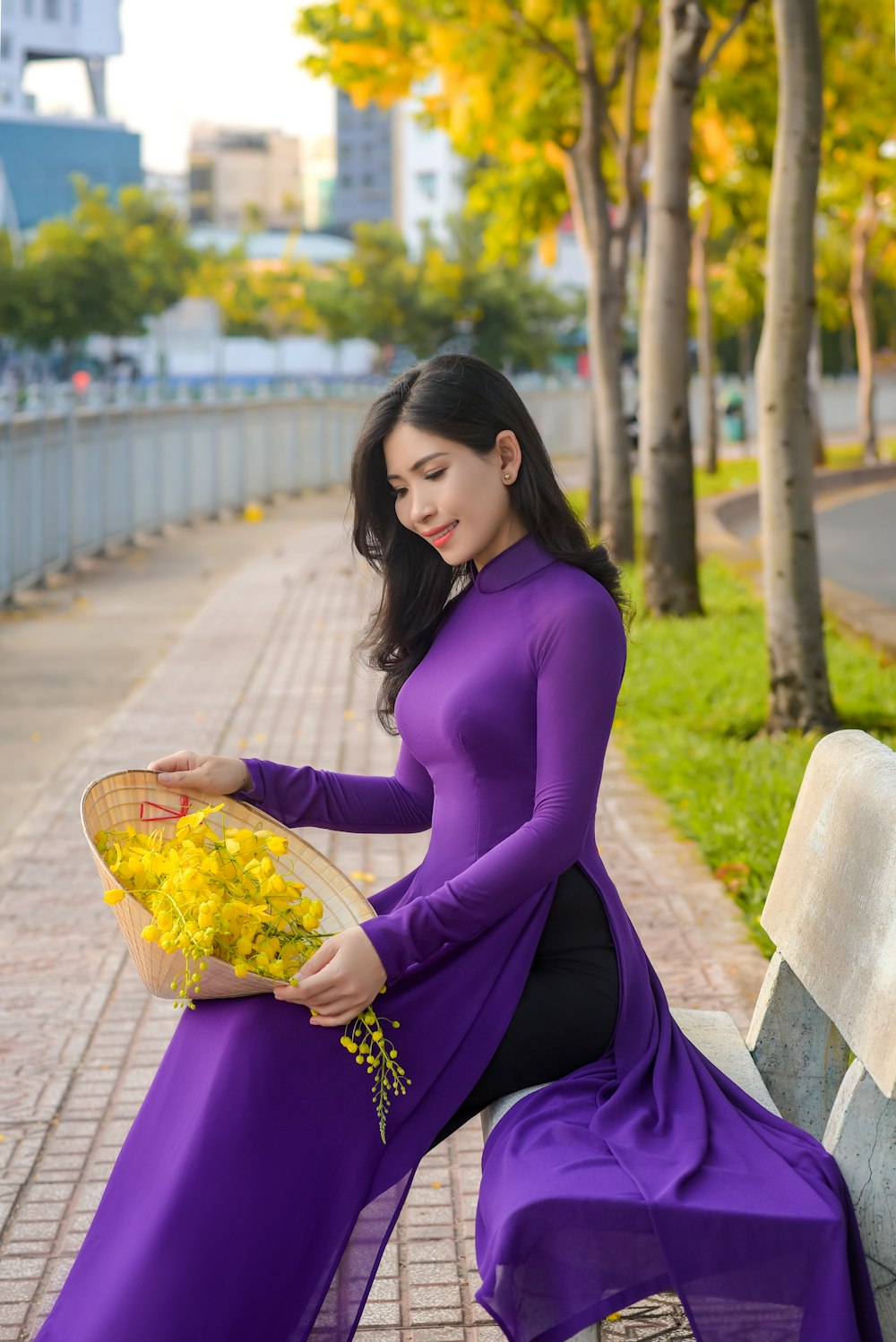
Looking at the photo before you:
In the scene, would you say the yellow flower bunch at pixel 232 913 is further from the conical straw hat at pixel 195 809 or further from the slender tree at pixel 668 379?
the slender tree at pixel 668 379

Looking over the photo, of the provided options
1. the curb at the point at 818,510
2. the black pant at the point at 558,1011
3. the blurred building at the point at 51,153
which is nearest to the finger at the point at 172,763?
the black pant at the point at 558,1011

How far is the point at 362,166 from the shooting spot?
151 metres

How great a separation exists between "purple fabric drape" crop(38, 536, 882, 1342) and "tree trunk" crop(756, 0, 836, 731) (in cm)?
471

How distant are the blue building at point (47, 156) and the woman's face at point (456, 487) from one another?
102m

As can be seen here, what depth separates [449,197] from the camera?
327ft

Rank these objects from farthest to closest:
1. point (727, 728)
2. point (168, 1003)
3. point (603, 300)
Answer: point (603, 300) → point (727, 728) → point (168, 1003)

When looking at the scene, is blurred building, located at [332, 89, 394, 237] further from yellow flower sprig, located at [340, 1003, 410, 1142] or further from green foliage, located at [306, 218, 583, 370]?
yellow flower sprig, located at [340, 1003, 410, 1142]

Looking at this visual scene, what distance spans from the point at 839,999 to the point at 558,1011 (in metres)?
0.41

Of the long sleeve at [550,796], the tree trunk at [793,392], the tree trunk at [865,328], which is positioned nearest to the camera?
the long sleeve at [550,796]

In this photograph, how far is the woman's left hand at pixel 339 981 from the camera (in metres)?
2.32

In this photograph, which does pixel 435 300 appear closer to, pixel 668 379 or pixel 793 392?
pixel 668 379

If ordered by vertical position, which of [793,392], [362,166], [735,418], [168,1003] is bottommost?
[735,418]

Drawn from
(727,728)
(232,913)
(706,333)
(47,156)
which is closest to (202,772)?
(232,913)

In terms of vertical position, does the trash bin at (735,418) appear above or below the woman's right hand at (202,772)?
below
